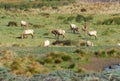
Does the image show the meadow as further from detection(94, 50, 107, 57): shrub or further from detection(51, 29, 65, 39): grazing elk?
detection(51, 29, 65, 39): grazing elk

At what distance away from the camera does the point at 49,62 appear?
23562mm

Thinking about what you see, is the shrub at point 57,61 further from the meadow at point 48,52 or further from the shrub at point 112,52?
the shrub at point 112,52

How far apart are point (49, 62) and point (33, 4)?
5416 cm

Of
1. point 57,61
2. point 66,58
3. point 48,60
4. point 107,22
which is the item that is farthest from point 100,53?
point 107,22

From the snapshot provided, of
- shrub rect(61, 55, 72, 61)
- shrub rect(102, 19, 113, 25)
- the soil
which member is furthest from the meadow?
shrub rect(102, 19, 113, 25)

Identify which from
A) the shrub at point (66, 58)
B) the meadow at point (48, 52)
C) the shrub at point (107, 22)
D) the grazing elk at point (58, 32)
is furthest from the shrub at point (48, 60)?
the shrub at point (107, 22)

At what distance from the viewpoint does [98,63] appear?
963 inches

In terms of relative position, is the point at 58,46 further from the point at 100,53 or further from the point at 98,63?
the point at 98,63

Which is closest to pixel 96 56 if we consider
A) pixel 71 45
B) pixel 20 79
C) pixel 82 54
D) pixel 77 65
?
pixel 82 54

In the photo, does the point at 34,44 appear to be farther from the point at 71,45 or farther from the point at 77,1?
the point at 77,1

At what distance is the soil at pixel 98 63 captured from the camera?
76.7ft

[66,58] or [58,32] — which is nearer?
[66,58]

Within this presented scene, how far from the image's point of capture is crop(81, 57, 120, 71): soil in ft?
76.7

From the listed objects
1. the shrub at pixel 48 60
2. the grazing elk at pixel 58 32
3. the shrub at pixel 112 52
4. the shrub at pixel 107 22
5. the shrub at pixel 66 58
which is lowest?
the shrub at pixel 107 22
